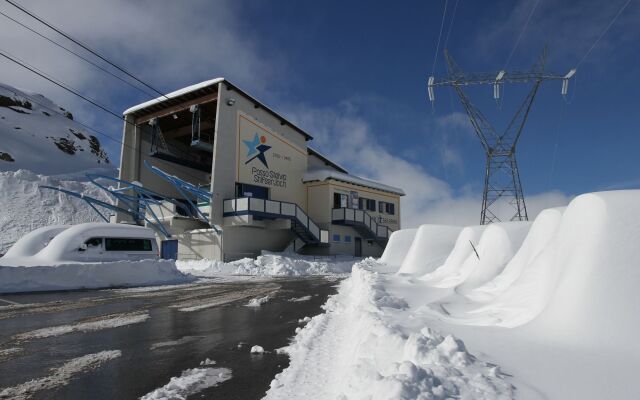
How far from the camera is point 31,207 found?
42.2 m

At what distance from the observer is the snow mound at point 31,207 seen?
1521 inches

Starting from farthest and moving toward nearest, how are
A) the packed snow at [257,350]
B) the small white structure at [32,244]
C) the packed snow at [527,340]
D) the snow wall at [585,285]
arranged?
the small white structure at [32,244]
the packed snow at [257,350]
the snow wall at [585,285]
the packed snow at [527,340]

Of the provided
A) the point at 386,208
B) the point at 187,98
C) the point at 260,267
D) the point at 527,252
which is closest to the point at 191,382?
the point at 527,252

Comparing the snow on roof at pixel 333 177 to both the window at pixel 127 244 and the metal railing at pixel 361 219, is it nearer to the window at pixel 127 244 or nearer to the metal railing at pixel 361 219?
the metal railing at pixel 361 219

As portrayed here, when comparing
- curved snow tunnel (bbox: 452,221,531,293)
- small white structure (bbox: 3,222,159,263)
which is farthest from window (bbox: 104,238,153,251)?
curved snow tunnel (bbox: 452,221,531,293)

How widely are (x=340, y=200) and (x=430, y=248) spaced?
69.4ft

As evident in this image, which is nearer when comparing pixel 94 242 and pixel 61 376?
pixel 61 376

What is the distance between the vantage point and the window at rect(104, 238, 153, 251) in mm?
17531

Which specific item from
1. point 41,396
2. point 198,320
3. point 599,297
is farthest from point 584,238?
point 198,320

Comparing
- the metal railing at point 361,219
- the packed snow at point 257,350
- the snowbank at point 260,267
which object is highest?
the metal railing at point 361,219

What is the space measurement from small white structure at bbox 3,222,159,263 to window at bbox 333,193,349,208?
18468mm

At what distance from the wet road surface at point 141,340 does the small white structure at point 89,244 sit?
523 centimetres

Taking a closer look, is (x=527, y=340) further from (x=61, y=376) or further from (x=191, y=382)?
(x=61, y=376)

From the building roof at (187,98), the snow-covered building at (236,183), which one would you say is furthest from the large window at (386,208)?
the building roof at (187,98)
